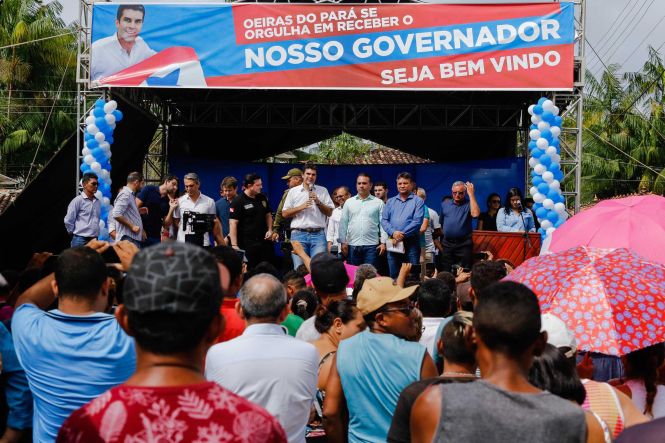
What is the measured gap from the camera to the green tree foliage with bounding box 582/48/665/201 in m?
31.7

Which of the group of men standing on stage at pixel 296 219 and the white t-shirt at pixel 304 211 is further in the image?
the white t-shirt at pixel 304 211

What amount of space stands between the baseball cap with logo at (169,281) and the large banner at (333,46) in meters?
9.54

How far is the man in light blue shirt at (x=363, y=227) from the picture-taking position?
9.68 m

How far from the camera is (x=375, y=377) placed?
129 inches

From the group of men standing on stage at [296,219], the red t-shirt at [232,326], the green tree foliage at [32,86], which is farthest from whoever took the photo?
the green tree foliage at [32,86]

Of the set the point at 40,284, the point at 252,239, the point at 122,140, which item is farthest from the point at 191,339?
the point at 122,140

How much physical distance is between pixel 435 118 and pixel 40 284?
1215 cm

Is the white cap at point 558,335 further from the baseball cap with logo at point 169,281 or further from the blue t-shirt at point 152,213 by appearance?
the blue t-shirt at point 152,213

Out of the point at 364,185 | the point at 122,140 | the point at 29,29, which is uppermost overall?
the point at 29,29

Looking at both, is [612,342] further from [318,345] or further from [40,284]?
[40,284]

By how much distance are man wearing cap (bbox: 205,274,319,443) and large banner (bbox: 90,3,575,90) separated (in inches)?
322

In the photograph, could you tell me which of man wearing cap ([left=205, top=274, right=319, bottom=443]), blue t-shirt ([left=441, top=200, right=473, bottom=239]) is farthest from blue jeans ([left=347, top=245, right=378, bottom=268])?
man wearing cap ([left=205, top=274, right=319, bottom=443])

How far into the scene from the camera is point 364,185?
31.6ft

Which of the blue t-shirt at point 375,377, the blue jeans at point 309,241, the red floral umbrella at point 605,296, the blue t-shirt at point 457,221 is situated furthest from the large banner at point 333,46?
the blue t-shirt at point 375,377
